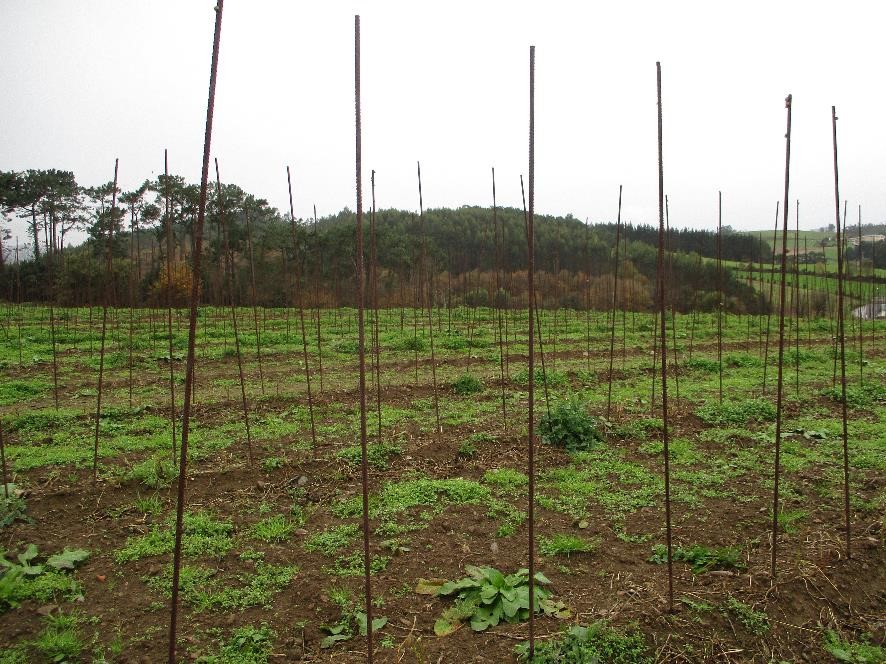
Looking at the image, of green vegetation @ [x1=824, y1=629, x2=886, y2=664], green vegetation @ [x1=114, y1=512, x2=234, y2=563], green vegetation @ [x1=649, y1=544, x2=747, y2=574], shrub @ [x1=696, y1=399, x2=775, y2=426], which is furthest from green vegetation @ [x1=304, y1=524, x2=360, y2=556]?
shrub @ [x1=696, y1=399, x2=775, y2=426]

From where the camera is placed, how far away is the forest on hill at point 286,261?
50.1 ft

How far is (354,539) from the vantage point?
3918 mm

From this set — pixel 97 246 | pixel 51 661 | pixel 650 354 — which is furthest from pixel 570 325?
pixel 97 246

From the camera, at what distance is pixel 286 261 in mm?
19062

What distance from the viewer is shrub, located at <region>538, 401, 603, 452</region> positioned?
19.2ft

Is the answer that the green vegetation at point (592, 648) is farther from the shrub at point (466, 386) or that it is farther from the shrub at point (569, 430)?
the shrub at point (466, 386)

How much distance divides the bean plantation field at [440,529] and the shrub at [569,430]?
0.02m

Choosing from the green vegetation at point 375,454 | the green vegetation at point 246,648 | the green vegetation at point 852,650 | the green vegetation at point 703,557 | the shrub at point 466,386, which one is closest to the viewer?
the green vegetation at point 852,650

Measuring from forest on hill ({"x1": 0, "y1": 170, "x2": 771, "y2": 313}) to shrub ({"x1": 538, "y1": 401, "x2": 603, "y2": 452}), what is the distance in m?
4.53

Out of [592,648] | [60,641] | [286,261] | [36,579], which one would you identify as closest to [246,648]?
[60,641]

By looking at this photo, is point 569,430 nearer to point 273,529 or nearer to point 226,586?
point 273,529

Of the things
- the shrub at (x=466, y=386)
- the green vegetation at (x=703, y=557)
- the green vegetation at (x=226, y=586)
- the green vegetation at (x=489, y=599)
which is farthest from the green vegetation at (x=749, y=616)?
the shrub at (x=466, y=386)

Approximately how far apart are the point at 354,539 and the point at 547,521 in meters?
1.46

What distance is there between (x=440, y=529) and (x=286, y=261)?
1639cm
